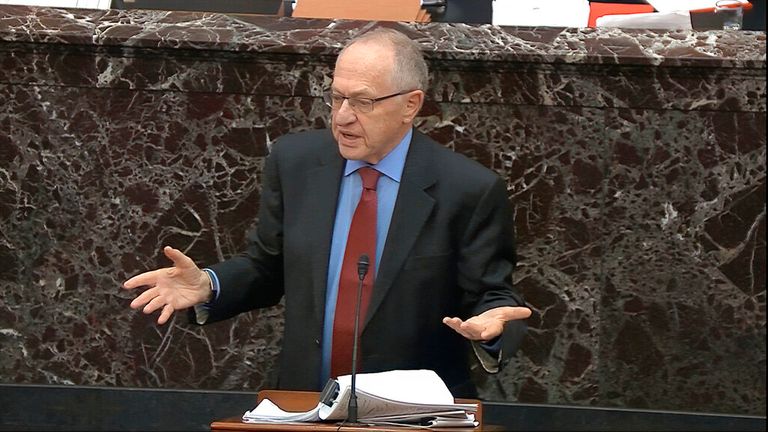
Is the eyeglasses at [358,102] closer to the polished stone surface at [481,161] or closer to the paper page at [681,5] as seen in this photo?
the polished stone surface at [481,161]

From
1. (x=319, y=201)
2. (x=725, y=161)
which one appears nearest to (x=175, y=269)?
(x=319, y=201)

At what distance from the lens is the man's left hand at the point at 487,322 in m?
3.10

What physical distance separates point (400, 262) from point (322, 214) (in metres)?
0.25

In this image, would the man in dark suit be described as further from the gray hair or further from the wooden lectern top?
the wooden lectern top

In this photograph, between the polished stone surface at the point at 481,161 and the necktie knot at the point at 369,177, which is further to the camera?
the polished stone surface at the point at 481,161

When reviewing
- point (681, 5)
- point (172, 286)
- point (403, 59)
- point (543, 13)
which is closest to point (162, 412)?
point (172, 286)

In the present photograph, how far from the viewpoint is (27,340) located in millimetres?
4473

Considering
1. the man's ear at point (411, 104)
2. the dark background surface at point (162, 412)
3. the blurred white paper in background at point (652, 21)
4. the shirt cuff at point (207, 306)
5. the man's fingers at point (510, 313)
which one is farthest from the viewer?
the blurred white paper in background at point (652, 21)

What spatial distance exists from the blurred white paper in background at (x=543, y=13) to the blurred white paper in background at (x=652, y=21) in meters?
0.13

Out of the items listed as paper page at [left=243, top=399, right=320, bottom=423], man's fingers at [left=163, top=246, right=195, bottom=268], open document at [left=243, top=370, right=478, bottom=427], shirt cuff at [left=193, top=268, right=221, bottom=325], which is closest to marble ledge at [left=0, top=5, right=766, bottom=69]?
shirt cuff at [left=193, top=268, right=221, bottom=325]

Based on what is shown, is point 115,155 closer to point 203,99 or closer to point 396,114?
point 203,99

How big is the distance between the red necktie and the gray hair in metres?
0.32

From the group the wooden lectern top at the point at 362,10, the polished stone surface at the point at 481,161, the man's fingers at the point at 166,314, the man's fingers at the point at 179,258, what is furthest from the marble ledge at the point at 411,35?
the man's fingers at the point at 166,314

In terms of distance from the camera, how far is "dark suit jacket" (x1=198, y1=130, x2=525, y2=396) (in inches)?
140
